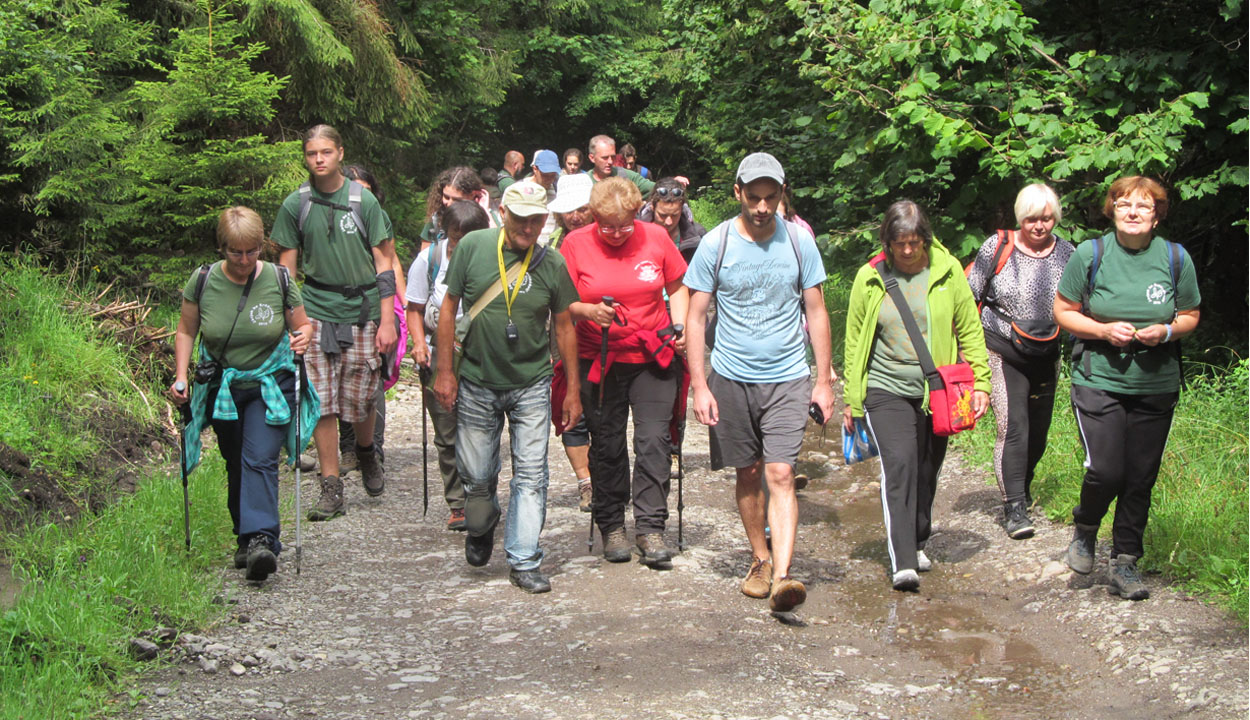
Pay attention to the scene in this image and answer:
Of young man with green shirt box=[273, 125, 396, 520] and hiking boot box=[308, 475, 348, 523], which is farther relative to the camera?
hiking boot box=[308, 475, 348, 523]

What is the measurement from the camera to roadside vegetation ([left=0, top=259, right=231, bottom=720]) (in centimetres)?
488

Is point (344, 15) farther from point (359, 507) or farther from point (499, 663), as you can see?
point (499, 663)

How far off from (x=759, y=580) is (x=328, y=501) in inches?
111

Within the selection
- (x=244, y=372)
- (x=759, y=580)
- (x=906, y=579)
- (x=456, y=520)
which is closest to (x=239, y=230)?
(x=244, y=372)

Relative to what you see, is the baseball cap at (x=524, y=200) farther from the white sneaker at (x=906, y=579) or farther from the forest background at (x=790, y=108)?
the forest background at (x=790, y=108)

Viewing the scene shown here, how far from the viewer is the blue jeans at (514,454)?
240 inches

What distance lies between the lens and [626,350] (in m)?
6.43

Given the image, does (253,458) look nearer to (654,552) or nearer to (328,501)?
(328,501)

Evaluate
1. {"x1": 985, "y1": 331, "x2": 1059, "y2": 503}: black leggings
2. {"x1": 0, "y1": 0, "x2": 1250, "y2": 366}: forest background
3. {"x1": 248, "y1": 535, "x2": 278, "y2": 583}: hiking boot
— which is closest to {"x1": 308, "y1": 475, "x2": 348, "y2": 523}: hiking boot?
{"x1": 248, "y1": 535, "x2": 278, "y2": 583}: hiking boot

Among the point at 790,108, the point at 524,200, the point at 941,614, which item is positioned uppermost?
the point at 790,108

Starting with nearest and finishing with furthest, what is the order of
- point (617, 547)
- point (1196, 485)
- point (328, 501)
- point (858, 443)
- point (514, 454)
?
point (514, 454)
point (858, 443)
point (617, 547)
point (1196, 485)
point (328, 501)

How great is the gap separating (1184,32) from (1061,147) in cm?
131

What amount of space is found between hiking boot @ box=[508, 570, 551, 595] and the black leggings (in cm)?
271

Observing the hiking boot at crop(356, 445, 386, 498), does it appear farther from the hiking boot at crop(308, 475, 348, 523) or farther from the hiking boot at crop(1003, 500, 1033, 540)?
the hiking boot at crop(1003, 500, 1033, 540)
